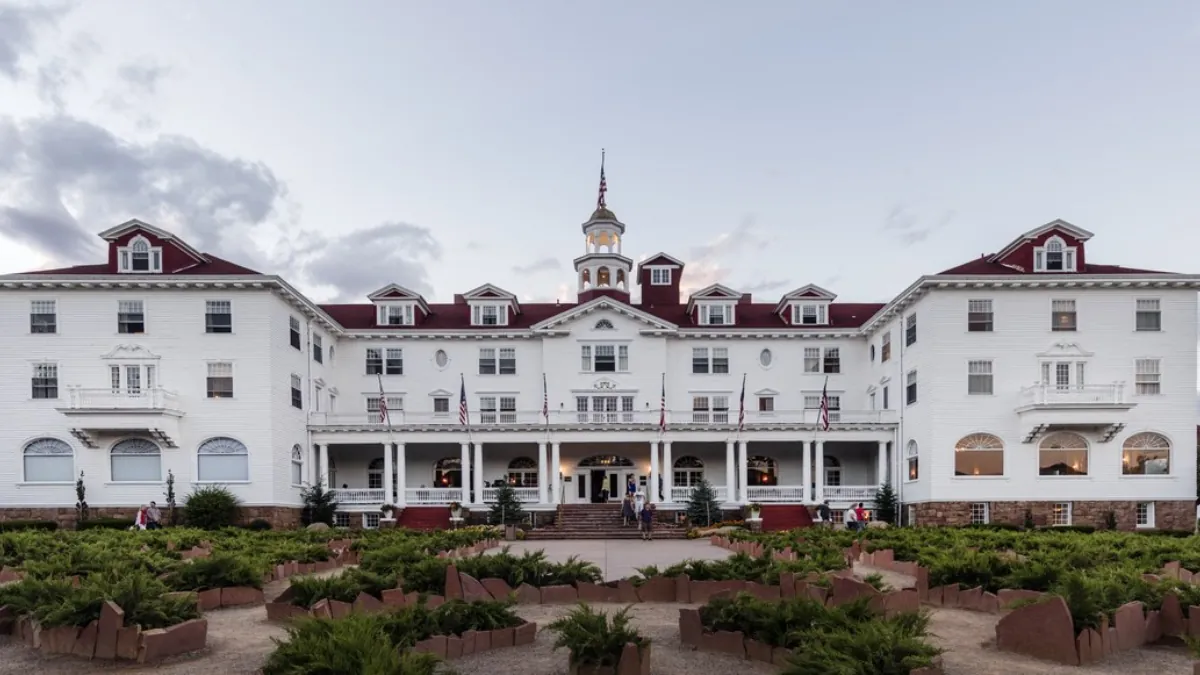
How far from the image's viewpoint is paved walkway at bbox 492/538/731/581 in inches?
953

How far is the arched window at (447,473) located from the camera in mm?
47625

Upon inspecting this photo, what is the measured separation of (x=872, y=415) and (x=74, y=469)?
38.4 m

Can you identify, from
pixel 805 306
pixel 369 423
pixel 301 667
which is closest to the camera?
pixel 301 667

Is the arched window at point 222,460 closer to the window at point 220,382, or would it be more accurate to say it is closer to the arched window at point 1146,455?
the window at point 220,382

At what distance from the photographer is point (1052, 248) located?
127 ft

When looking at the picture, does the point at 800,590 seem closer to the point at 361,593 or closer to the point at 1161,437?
the point at 361,593

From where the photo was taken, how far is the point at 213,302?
126ft

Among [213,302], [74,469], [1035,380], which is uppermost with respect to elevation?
[213,302]

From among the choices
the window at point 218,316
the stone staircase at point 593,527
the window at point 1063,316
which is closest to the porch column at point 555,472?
the stone staircase at point 593,527

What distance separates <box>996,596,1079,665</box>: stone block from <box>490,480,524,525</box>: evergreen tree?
29.9 metres

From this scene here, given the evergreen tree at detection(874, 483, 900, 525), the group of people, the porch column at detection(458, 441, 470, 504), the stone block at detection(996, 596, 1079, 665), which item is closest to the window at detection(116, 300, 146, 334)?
the porch column at detection(458, 441, 470, 504)

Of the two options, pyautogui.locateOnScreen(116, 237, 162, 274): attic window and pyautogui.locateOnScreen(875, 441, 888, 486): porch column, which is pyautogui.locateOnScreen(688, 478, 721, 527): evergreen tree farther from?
pyautogui.locateOnScreen(116, 237, 162, 274): attic window

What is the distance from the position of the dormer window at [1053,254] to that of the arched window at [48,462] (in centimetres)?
4471

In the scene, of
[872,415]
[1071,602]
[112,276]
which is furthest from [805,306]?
[1071,602]
